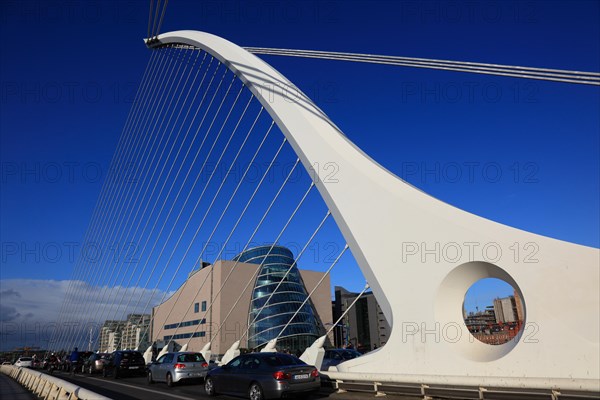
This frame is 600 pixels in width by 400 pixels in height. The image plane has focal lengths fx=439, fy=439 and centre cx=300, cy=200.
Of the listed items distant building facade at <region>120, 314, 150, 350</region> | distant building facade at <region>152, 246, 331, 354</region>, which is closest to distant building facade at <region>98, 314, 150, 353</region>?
distant building facade at <region>120, 314, 150, 350</region>

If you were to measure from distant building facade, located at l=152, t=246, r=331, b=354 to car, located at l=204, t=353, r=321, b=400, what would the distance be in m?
53.1

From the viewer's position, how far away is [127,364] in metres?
22.5

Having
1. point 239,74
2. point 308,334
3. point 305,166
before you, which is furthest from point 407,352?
point 308,334

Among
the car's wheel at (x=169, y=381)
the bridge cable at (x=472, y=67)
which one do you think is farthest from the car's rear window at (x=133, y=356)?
the bridge cable at (x=472, y=67)

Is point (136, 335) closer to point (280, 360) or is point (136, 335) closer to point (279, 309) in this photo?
point (279, 309)

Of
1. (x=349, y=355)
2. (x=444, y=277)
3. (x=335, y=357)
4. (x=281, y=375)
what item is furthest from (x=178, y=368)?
(x=444, y=277)

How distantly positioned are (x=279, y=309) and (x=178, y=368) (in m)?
54.0

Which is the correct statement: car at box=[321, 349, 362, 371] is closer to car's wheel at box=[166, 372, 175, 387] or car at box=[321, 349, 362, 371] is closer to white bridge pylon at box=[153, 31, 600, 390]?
white bridge pylon at box=[153, 31, 600, 390]

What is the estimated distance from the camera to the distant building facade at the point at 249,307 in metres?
68.8

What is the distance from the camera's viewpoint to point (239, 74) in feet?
65.7

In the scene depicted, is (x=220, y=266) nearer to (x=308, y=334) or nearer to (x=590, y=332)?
(x=308, y=334)

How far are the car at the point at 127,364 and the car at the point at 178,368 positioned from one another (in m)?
5.41

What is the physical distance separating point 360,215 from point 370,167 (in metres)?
1.58

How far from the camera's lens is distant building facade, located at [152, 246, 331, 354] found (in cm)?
6875
